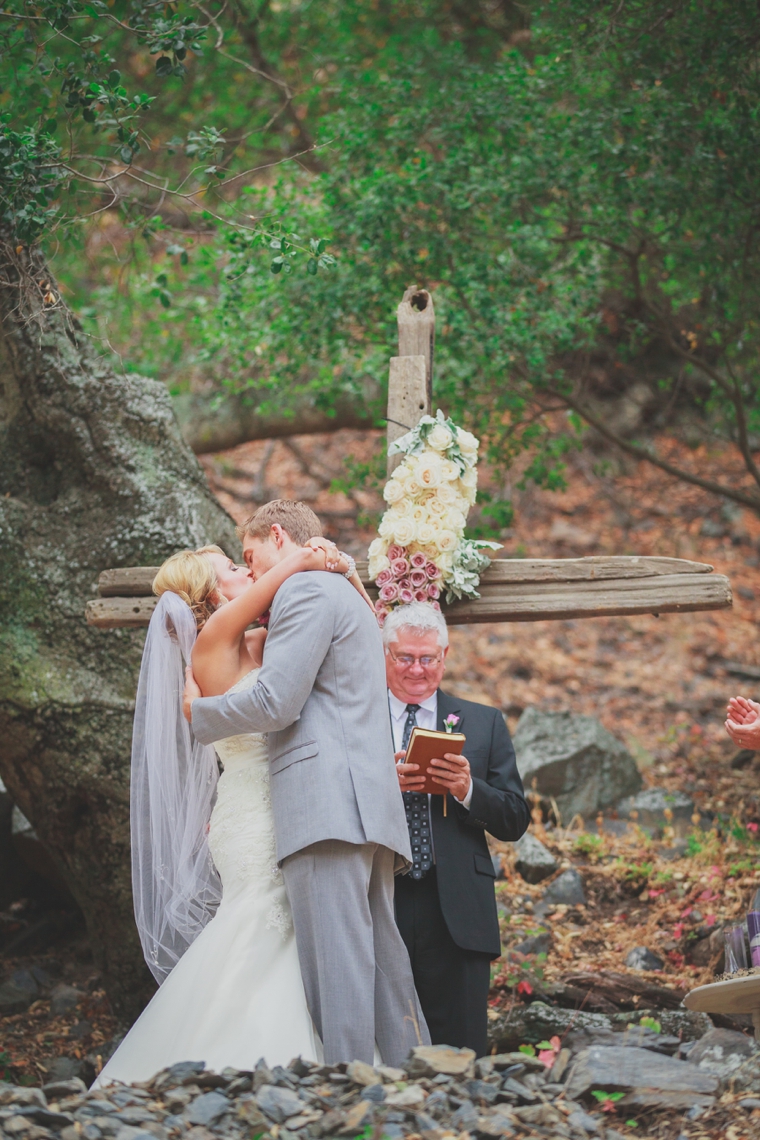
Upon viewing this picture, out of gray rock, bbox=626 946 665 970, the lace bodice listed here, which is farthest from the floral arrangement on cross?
gray rock, bbox=626 946 665 970

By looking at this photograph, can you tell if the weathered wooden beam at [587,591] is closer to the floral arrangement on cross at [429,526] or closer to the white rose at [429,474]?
the floral arrangement on cross at [429,526]

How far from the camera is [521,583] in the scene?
15.9 feet

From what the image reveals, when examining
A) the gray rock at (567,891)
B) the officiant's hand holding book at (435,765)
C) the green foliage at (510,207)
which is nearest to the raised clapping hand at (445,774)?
the officiant's hand holding book at (435,765)

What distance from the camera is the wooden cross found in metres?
4.69

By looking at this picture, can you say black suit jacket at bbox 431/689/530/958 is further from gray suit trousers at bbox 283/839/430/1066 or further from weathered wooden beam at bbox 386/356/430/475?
weathered wooden beam at bbox 386/356/430/475

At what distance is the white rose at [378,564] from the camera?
15.4ft

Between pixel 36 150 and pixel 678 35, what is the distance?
4.57 m

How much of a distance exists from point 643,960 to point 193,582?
3.57 meters

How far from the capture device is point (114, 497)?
576cm

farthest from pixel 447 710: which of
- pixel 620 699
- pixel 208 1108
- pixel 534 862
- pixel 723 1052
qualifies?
pixel 620 699

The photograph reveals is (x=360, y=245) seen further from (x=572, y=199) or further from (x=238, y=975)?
(x=238, y=975)

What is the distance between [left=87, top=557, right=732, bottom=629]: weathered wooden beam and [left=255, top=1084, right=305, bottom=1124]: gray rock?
90.0 inches

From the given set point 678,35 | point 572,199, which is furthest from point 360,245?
point 678,35

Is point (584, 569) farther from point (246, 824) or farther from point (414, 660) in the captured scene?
point (246, 824)
